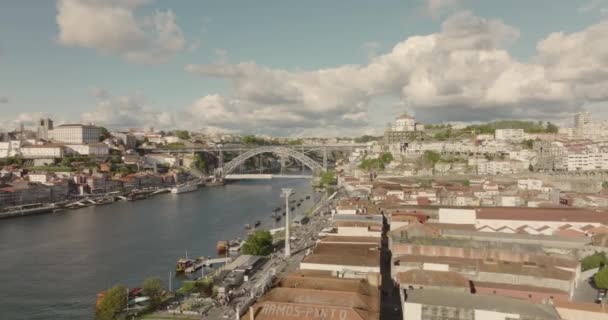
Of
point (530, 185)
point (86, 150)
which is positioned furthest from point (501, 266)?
point (86, 150)

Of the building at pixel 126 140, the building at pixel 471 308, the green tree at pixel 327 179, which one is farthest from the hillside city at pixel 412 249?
the building at pixel 126 140

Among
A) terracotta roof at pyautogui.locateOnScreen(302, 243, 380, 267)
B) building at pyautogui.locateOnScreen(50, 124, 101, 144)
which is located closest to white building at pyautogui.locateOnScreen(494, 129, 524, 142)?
terracotta roof at pyautogui.locateOnScreen(302, 243, 380, 267)

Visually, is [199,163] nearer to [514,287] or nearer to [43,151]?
[43,151]

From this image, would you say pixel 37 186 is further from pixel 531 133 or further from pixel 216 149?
pixel 531 133

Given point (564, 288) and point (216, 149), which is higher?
point (216, 149)

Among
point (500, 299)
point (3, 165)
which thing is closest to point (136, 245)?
point (500, 299)

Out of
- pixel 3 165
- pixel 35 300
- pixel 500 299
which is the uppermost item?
pixel 3 165
